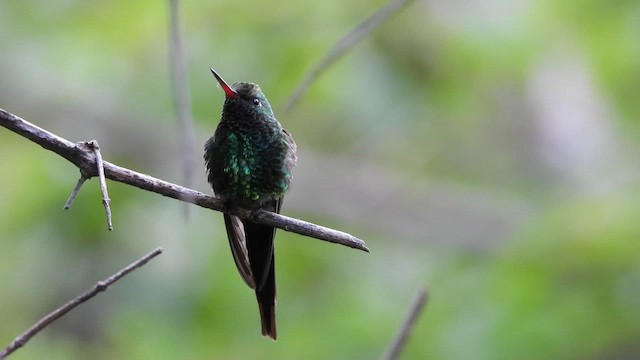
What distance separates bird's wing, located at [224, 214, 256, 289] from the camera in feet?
11.0

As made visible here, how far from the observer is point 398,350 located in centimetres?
244

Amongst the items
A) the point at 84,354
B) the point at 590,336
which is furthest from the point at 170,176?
the point at 590,336

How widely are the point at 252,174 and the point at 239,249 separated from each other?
28 centimetres

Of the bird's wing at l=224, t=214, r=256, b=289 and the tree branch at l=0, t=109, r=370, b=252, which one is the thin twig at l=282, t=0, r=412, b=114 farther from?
the bird's wing at l=224, t=214, r=256, b=289

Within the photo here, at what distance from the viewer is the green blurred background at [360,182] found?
559cm

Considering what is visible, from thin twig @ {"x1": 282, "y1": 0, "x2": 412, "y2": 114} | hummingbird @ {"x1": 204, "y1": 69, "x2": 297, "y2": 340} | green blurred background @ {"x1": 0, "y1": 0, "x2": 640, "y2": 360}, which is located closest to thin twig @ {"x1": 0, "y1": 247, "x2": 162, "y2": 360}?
thin twig @ {"x1": 282, "y1": 0, "x2": 412, "y2": 114}

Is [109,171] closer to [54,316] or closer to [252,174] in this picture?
[54,316]

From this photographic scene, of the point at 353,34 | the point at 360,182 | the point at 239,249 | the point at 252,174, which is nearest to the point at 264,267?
the point at 239,249

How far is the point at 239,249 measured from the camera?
3395 mm

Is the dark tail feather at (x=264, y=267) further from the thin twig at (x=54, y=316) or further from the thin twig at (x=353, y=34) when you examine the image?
the thin twig at (x=54, y=316)

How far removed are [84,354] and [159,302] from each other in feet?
3.72

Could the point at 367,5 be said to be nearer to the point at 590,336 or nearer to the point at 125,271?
the point at 590,336

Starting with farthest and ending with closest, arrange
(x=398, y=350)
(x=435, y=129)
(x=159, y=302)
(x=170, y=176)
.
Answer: (x=435, y=129), (x=170, y=176), (x=159, y=302), (x=398, y=350)

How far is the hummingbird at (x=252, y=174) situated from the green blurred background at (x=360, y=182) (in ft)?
4.39
